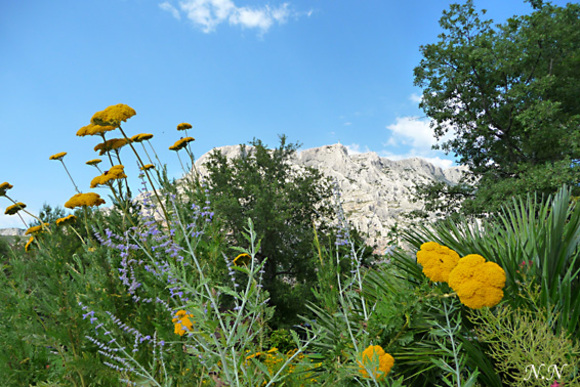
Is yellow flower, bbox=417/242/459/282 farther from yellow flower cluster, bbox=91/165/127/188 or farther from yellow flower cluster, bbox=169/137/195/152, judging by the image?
yellow flower cluster, bbox=169/137/195/152

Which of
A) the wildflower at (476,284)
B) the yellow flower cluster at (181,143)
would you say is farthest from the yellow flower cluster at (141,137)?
the wildflower at (476,284)

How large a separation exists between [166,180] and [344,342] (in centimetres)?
181

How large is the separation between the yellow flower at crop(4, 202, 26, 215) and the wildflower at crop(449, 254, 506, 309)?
18.6ft

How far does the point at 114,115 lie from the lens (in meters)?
2.79

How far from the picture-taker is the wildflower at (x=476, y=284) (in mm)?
1477

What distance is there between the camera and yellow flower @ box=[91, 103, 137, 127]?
2.80 m

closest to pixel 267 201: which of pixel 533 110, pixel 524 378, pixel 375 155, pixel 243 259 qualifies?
pixel 533 110

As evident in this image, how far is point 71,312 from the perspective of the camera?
2.09 metres

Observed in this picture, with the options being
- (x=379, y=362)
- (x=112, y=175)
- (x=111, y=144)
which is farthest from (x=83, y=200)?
(x=379, y=362)

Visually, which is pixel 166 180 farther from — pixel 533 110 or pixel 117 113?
pixel 533 110

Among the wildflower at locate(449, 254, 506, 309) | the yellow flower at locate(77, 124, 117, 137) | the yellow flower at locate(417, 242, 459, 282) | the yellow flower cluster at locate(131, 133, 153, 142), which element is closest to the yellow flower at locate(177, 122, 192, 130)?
the yellow flower cluster at locate(131, 133, 153, 142)

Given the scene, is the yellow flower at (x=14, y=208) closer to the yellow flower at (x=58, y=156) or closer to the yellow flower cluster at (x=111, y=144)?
the yellow flower at (x=58, y=156)

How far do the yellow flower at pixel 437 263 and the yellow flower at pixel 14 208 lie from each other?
217 inches

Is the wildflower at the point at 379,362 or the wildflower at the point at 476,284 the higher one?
the wildflower at the point at 476,284
